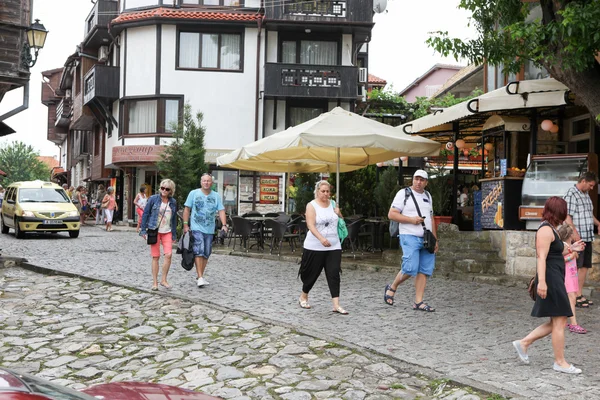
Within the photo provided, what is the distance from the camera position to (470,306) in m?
10.4

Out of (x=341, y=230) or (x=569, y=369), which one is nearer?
(x=569, y=369)

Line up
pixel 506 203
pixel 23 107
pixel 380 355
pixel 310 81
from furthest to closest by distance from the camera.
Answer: pixel 310 81
pixel 23 107
pixel 506 203
pixel 380 355

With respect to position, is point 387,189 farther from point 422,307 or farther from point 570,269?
point 570,269

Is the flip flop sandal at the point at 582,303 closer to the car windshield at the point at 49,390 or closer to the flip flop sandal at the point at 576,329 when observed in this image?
the flip flop sandal at the point at 576,329

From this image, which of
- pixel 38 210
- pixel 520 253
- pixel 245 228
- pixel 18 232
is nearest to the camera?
pixel 520 253

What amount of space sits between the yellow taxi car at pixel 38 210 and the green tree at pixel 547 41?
15.6m

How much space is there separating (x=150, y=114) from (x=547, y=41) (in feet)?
82.2

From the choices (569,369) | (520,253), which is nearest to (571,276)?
(569,369)

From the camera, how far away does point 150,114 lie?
3350 cm

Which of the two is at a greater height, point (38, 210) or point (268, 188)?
point (268, 188)

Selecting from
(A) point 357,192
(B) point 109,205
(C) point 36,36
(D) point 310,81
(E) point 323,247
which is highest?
(D) point 310,81

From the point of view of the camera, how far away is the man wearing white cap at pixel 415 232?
9914 mm

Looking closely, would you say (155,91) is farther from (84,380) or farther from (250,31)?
(84,380)

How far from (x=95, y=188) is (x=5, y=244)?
2608 cm
